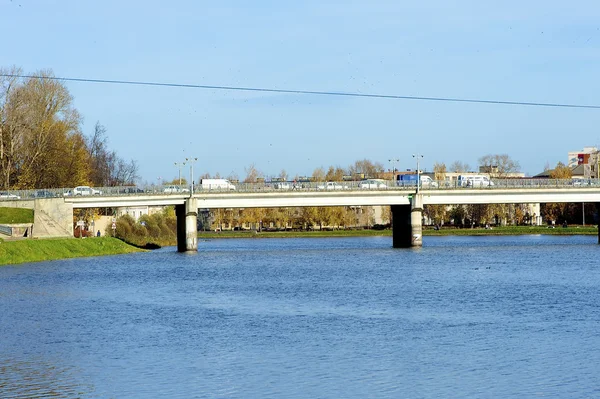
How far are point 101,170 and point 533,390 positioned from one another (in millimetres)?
138306

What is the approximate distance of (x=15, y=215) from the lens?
100m

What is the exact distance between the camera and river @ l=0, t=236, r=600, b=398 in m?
28.2

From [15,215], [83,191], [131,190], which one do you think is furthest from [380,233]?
[15,215]

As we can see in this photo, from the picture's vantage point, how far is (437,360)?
→ 3195cm

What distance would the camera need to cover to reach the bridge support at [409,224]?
115562 mm

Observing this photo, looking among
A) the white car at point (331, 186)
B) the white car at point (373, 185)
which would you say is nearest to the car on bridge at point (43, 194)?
the white car at point (331, 186)

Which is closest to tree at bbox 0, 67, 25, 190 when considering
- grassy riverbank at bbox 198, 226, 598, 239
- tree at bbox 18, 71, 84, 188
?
tree at bbox 18, 71, 84, 188

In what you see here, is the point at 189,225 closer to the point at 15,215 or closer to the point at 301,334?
the point at 15,215

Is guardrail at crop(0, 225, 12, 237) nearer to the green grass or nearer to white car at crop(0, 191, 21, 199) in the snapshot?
the green grass

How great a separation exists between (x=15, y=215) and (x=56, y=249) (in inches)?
304

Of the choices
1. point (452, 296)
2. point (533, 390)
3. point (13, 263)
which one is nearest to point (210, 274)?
point (13, 263)

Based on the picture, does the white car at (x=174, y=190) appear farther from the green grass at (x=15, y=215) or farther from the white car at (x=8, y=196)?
the white car at (x=8, y=196)

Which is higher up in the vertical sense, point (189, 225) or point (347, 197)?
point (347, 197)

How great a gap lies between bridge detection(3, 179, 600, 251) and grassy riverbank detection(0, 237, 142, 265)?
4.62 meters
